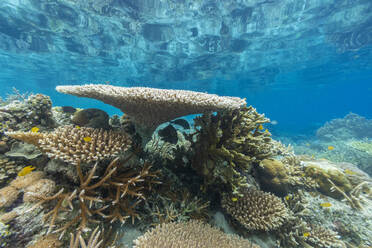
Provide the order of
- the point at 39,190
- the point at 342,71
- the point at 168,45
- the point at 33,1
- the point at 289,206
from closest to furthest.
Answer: the point at 39,190
the point at 289,206
the point at 33,1
the point at 168,45
the point at 342,71

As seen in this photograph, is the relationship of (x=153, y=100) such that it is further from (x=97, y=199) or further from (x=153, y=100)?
(x=97, y=199)

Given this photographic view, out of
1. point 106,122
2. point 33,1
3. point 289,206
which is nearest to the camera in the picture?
point 106,122

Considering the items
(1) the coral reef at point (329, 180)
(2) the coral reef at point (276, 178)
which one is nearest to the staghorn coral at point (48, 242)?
(2) the coral reef at point (276, 178)

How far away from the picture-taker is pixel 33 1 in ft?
40.7

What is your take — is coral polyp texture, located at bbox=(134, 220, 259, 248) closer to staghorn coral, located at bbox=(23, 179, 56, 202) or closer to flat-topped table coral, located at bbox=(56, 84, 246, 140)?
staghorn coral, located at bbox=(23, 179, 56, 202)

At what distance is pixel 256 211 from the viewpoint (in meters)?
3.17

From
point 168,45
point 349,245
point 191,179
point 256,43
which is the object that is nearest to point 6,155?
point 191,179

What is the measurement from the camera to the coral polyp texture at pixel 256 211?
3.04 metres

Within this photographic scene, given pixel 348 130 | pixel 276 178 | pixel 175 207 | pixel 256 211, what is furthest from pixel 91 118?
pixel 348 130

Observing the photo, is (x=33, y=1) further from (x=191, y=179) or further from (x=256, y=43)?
(x=256, y=43)

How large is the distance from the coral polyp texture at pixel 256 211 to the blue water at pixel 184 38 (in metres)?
14.9

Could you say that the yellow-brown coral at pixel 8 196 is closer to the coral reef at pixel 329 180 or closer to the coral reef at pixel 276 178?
the coral reef at pixel 276 178

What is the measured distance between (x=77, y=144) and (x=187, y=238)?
88.5 inches

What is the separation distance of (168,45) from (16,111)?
58.1 ft
